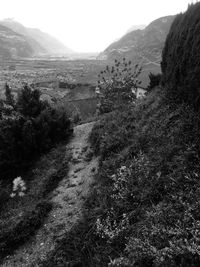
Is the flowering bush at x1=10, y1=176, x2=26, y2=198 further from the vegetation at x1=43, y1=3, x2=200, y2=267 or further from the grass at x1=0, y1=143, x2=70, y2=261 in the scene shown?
the vegetation at x1=43, y1=3, x2=200, y2=267

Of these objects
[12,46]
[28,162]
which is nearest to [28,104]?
[28,162]

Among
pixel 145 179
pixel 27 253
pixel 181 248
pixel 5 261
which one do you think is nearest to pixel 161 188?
pixel 145 179

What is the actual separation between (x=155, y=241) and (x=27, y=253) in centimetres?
435

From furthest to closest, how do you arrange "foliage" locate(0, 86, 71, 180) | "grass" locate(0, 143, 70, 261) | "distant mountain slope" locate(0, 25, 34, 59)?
"distant mountain slope" locate(0, 25, 34, 59) → "foliage" locate(0, 86, 71, 180) → "grass" locate(0, 143, 70, 261)

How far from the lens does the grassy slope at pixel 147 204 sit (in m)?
4.91

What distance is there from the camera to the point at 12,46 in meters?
103

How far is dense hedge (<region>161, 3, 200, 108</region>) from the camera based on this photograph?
8523 millimetres

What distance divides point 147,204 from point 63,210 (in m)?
3.63

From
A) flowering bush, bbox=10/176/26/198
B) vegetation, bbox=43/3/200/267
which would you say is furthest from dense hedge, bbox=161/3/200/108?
flowering bush, bbox=10/176/26/198

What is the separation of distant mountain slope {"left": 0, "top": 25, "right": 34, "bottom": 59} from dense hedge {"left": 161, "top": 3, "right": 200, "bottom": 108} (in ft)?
305

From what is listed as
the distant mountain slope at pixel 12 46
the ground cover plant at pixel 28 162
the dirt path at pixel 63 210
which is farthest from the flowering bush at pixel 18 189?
the distant mountain slope at pixel 12 46

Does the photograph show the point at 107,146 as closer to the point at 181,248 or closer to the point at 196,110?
the point at 196,110

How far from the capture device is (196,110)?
8508 millimetres

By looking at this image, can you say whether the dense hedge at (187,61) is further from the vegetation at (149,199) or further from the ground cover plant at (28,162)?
the ground cover plant at (28,162)
